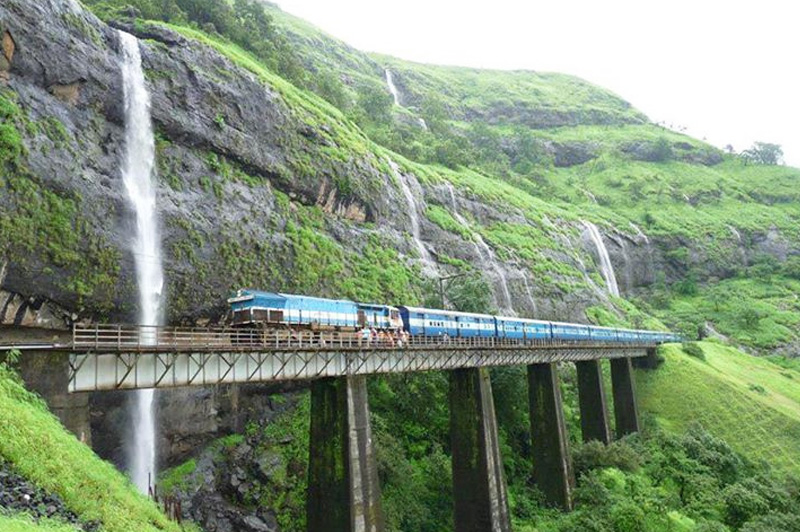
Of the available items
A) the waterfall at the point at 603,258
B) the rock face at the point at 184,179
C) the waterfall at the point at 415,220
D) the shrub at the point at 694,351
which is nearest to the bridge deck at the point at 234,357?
the rock face at the point at 184,179

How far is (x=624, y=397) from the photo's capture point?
54312 mm

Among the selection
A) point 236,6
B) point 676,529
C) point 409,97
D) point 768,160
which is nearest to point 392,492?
point 676,529

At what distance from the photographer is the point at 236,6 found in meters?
88.1

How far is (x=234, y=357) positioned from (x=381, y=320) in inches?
659

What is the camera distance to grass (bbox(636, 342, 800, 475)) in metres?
50.2

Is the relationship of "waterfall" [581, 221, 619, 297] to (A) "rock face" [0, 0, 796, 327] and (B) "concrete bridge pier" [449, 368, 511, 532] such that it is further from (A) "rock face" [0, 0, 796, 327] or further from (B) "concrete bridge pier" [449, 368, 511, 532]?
(B) "concrete bridge pier" [449, 368, 511, 532]

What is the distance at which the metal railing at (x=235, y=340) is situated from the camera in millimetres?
18125

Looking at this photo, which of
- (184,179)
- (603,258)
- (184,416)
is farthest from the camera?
(603,258)

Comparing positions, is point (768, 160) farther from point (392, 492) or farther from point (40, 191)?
point (40, 191)

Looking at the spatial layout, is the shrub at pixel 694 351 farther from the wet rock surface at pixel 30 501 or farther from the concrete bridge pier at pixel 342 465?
the wet rock surface at pixel 30 501

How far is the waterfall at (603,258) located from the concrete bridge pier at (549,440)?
54259 mm

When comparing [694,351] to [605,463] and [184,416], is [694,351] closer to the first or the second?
[605,463]

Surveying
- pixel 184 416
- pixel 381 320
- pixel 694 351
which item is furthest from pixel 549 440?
pixel 694 351

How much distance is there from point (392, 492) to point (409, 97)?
16306 cm
